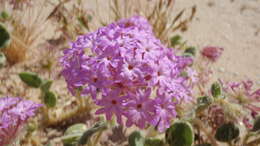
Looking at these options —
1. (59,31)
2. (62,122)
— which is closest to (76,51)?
(62,122)

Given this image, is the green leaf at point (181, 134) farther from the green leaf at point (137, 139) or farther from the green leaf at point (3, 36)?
the green leaf at point (3, 36)

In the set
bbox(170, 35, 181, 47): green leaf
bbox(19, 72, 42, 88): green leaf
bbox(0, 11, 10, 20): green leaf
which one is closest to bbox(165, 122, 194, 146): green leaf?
bbox(19, 72, 42, 88): green leaf

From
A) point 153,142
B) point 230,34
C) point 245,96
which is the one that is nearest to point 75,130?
point 153,142

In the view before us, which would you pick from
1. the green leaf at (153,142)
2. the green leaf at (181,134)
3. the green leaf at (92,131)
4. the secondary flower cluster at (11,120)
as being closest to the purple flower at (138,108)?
the green leaf at (92,131)

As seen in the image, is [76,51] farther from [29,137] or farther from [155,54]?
[29,137]

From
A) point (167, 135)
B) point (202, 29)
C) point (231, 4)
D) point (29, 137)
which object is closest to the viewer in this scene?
point (167, 135)

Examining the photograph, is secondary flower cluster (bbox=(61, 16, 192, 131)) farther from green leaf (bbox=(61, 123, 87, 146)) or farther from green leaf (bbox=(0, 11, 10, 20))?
green leaf (bbox=(0, 11, 10, 20))
